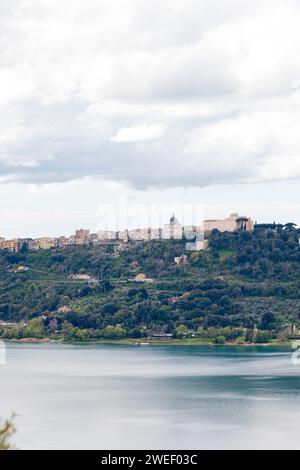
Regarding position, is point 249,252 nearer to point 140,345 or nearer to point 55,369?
point 140,345

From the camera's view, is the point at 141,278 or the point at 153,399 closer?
the point at 153,399

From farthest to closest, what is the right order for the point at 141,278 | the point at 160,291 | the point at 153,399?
the point at 141,278 < the point at 160,291 < the point at 153,399

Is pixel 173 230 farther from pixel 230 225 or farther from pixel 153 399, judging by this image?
pixel 153 399

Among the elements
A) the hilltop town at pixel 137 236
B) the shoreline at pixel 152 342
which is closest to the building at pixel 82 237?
the hilltop town at pixel 137 236

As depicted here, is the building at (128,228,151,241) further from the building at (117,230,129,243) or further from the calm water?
the calm water

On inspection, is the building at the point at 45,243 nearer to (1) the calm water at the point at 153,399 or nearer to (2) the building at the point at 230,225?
(2) the building at the point at 230,225

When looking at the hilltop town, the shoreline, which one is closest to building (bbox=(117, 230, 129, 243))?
the hilltop town

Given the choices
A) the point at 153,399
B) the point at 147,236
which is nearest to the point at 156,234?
the point at 147,236
